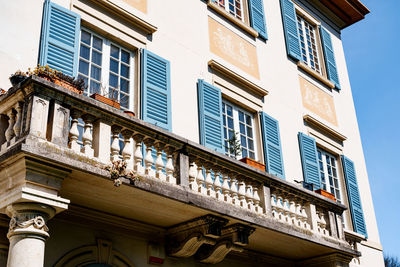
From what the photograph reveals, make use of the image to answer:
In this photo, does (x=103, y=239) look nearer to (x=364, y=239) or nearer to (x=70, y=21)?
(x=70, y=21)

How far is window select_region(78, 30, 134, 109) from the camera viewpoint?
8.49 meters

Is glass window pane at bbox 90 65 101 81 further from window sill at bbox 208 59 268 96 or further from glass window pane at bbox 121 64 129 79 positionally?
window sill at bbox 208 59 268 96

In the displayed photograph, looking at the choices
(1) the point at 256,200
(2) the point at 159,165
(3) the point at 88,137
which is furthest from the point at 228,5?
(3) the point at 88,137

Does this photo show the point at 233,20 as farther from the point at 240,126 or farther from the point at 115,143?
the point at 115,143

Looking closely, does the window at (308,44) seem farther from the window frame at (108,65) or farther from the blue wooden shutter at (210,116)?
the window frame at (108,65)

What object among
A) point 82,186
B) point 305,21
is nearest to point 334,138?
point 305,21

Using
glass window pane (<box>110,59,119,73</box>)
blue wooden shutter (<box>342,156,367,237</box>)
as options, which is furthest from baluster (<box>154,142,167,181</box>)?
blue wooden shutter (<box>342,156,367,237</box>)

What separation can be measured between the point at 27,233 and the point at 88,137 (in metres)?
1.43

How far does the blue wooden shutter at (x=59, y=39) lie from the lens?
7727 millimetres

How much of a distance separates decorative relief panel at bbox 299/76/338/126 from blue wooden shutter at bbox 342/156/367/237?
4.15ft

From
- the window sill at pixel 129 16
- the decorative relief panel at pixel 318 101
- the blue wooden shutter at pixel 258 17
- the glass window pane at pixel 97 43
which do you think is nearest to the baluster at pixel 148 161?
the glass window pane at pixel 97 43

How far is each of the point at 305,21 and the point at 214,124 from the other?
22.1 ft

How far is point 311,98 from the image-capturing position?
1386 centimetres

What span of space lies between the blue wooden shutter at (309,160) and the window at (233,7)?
3.29 m
